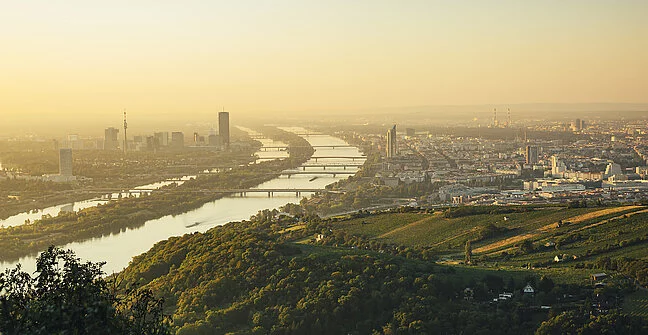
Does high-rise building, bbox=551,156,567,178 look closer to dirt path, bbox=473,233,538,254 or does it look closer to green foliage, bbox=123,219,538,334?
dirt path, bbox=473,233,538,254

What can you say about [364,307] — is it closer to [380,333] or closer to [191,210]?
[380,333]

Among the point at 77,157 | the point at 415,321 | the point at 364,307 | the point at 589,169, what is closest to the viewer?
the point at 415,321

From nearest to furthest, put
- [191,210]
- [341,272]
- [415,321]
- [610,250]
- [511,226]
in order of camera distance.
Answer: [415,321], [341,272], [610,250], [511,226], [191,210]

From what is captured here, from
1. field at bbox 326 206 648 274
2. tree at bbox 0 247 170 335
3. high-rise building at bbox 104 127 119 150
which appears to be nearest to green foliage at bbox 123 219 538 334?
field at bbox 326 206 648 274

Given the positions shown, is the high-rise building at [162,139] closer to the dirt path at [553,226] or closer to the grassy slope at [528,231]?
the grassy slope at [528,231]

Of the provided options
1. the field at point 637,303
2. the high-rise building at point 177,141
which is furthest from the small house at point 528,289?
the high-rise building at point 177,141

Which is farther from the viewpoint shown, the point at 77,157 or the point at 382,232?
the point at 77,157

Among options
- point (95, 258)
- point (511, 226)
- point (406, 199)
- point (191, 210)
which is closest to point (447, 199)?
point (406, 199)

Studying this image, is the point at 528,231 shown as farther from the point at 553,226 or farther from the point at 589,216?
the point at 589,216

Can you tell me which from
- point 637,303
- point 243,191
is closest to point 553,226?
point 637,303
